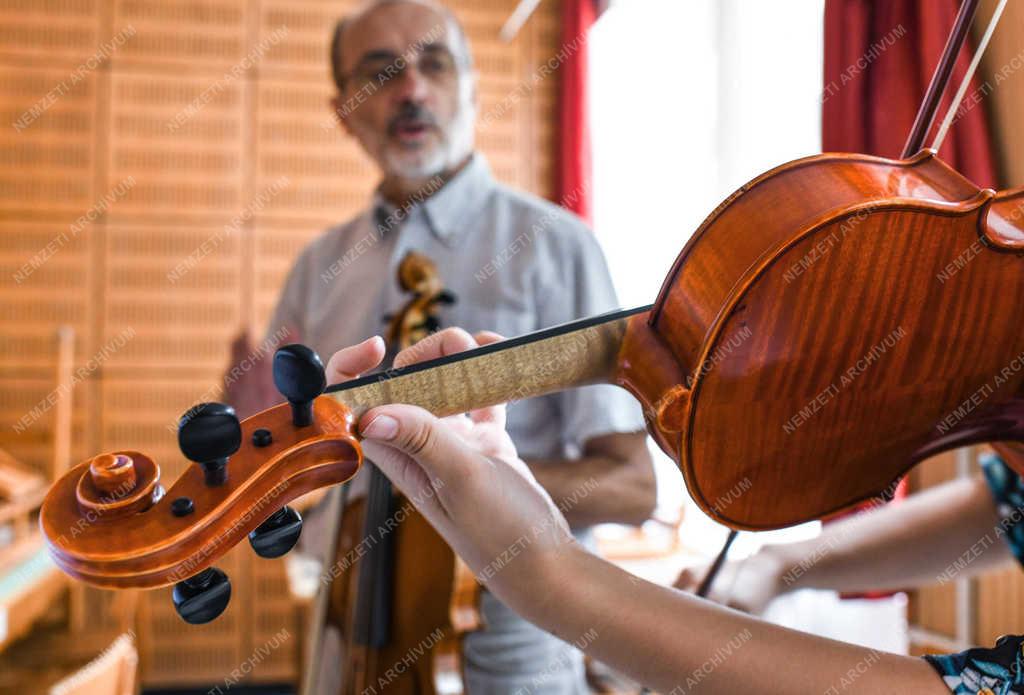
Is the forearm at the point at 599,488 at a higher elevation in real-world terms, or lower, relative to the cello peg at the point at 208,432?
lower

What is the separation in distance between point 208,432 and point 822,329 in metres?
0.42

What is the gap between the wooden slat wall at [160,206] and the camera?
380 cm

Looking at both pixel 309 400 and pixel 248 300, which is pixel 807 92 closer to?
pixel 309 400

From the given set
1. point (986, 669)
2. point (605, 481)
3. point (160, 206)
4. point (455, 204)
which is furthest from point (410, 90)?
point (160, 206)

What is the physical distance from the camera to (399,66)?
1661 millimetres

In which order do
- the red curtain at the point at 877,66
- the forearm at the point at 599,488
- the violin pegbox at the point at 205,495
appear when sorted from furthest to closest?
1. the red curtain at the point at 877,66
2. the forearm at the point at 599,488
3. the violin pegbox at the point at 205,495

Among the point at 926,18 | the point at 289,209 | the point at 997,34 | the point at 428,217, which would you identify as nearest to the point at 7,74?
the point at 289,209

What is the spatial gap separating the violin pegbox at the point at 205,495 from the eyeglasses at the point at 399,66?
1.22 m

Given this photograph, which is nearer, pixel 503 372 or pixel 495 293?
pixel 503 372

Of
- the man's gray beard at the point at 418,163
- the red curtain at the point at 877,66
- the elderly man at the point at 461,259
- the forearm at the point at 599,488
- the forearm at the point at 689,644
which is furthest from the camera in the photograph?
the man's gray beard at the point at 418,163

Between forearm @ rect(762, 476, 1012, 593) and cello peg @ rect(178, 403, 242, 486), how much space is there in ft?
2.18

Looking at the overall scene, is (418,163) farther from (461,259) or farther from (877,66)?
(877,66)

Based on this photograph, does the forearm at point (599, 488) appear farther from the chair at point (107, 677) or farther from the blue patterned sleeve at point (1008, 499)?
the chair at point (107, 677)

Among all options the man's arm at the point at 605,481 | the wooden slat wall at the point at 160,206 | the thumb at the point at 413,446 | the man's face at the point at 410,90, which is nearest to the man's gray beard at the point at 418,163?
the man's face at the point at 410,90
